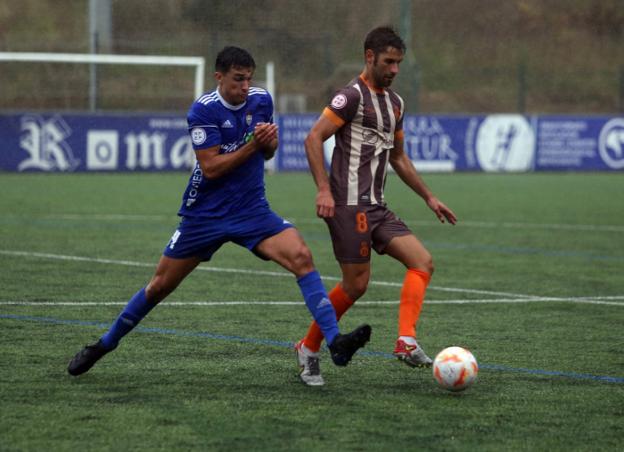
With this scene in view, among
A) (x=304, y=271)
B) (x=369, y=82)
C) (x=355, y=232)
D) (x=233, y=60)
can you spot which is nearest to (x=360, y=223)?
(x=355, y=232)

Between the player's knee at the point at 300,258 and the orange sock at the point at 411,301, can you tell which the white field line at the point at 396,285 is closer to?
the orange sock at the point at 411,301

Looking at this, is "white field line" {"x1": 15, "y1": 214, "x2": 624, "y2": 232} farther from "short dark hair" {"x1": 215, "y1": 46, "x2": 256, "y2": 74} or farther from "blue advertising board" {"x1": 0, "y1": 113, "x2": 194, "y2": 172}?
"short dark hair" {"x1": 215, "y1": 46, "x2": 256, "y2": 74}

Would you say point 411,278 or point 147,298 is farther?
point 411,278

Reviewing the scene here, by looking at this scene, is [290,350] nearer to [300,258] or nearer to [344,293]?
[344,293]

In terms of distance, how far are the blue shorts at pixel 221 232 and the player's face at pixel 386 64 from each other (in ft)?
3.27

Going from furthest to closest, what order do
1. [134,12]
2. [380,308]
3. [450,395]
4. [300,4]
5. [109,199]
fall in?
1. [300,4]
2. [134,12]
3. [109,199]
4. [380,308]
5. [450,395]

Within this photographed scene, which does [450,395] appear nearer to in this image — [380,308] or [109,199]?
[380,308]

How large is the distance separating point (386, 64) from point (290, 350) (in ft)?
6.12

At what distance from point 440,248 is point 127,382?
7.92 meters

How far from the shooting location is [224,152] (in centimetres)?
655

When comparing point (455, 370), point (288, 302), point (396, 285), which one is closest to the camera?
point (455, 370)

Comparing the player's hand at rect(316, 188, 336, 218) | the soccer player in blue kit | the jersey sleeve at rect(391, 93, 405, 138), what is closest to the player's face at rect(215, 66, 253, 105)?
the soccer player in blue kit

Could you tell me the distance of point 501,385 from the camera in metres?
6.45

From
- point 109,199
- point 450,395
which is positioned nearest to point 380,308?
point 450,395
